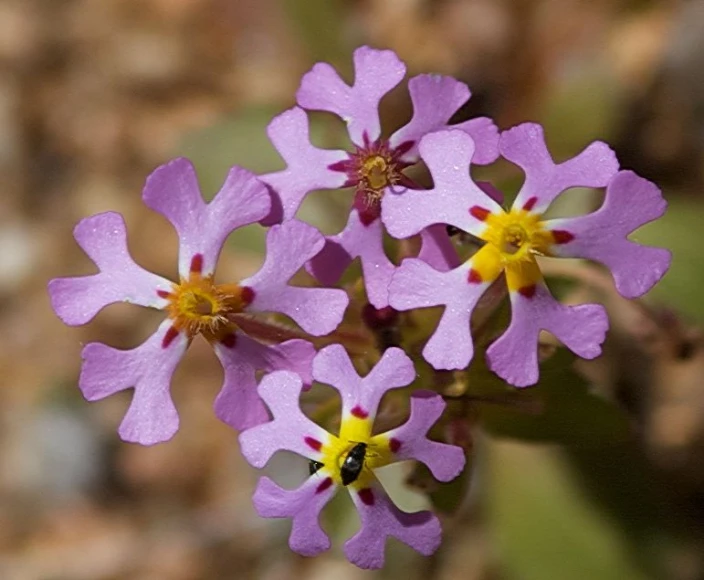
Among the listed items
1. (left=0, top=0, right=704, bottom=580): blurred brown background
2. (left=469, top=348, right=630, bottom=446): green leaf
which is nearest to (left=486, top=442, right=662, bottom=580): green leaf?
(left=0, top=0, right=704, bottom=580): blurred brown background

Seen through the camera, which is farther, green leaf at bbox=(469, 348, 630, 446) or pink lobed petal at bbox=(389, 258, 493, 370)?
green leaf at bbox=(469, 348, 630, 446)

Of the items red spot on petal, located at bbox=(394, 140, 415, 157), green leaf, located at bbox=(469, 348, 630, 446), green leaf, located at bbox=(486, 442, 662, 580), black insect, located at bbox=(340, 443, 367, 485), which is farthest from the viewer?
green leaf, located at bbox=(486, 442, 662, 580)

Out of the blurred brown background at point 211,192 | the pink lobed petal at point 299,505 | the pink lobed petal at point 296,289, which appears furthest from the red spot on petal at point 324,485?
the blurred brown background at point 211,192

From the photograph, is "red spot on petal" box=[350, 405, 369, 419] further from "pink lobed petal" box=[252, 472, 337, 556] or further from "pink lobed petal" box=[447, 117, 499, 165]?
"pink lobed petal" box=[447, 117, 499, 165]

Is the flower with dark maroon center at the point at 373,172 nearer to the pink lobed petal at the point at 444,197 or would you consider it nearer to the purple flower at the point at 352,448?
the pink lobed petal at the point at 444,197

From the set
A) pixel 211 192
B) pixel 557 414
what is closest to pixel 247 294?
pixel 557 414

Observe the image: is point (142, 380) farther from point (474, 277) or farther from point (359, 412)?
point (474, 277)

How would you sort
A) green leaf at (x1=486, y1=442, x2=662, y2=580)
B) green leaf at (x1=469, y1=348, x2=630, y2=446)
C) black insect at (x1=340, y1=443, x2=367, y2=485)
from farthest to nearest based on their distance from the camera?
green leaf at (x1=486, y1=442, x2=662, y2=580) < green leaf at (x1=469, y1=348, x2=630, y2=446) < black insect at (x1=340, y1=443, x2=367, y2=485)
